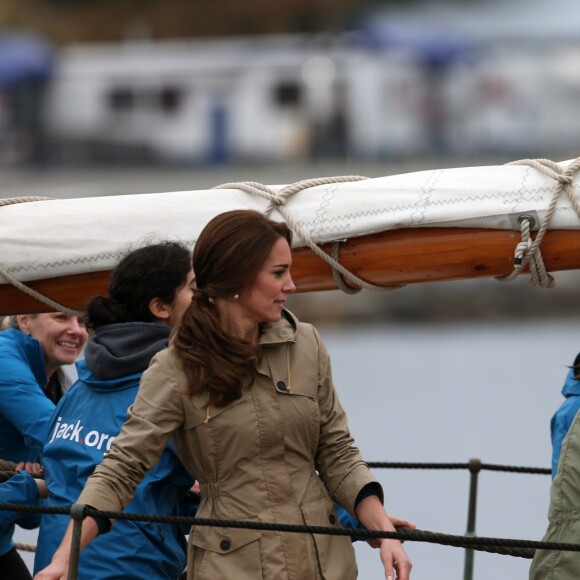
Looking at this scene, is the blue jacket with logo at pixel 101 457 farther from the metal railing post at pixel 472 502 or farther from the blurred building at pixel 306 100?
the blurred building at pixel 306 100

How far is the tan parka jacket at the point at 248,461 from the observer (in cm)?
318

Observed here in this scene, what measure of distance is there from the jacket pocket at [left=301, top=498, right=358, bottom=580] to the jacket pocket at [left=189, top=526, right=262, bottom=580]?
13 centimetres

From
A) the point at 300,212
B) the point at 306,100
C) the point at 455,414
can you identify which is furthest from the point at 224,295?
the point at 306,100

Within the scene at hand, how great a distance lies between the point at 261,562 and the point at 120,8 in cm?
5218

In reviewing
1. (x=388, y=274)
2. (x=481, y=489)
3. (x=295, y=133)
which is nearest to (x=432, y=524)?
(x=481, y=489)

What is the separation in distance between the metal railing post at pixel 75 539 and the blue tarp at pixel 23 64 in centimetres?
3840

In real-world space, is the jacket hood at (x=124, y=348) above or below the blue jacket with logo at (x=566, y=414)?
above

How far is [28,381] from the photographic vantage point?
162 inches

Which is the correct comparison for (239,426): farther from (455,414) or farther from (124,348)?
(455,414)

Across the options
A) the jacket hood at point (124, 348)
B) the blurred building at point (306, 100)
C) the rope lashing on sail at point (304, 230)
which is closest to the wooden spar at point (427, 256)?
the rope lashing on sail at point (304, 230)

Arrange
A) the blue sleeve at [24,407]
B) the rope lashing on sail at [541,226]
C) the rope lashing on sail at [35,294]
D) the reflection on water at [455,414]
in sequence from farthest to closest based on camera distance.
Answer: the reflection on water at [455,414] < the blue sleeve at [24,407] < the rope lashing on sail at [35,294] < the rope lashing on sail at [541,226]

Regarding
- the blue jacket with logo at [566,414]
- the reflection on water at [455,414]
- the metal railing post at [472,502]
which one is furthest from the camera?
the reflection on water at [455,414]

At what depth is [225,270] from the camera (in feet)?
10.6

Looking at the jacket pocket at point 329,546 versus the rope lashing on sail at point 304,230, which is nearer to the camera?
the jacket pocket at point 329,546
